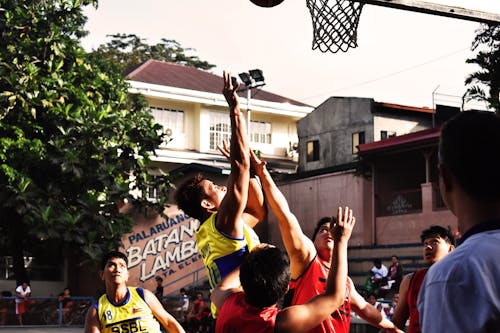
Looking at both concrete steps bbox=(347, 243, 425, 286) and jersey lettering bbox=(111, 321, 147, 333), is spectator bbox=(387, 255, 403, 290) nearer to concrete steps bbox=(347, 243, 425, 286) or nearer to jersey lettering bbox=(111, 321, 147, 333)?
concrete steps bbox=(347, 243, 425, 286)

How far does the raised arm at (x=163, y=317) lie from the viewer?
773 centimetres

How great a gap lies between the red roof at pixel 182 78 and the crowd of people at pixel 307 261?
32871 millimetres

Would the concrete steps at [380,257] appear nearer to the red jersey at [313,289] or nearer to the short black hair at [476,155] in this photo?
the red jersey at [313,289]

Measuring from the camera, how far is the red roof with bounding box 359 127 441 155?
95.9 feet

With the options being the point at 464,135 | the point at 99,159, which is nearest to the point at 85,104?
the point at 99,159

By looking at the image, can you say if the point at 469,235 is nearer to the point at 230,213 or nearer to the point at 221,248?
the point at 230,213

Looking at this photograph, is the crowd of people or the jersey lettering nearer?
the crowd of people

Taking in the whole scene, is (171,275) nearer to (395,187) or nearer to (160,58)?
(395,187)

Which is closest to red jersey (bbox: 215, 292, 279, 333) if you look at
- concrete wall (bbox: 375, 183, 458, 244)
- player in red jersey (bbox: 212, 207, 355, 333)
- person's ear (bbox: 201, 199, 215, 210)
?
player in red jersey (bbox: 212, 207, 355, 333)

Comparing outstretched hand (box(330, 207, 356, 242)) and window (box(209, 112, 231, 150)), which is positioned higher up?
window (box(209, 112, 231, 150))

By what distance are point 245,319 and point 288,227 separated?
1.44 meters

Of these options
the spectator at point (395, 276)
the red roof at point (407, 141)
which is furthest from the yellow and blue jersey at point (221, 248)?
the red roof at point (407, 141)

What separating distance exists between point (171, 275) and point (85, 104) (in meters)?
8.86

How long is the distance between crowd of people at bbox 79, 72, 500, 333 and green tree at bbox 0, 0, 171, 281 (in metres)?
19.0
